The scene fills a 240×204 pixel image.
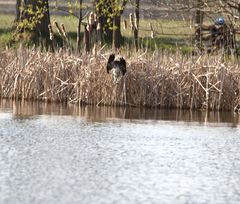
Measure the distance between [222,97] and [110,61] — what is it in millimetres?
2679

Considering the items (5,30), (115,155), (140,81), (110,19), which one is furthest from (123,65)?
(5,30)

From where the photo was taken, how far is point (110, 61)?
23.4 metres

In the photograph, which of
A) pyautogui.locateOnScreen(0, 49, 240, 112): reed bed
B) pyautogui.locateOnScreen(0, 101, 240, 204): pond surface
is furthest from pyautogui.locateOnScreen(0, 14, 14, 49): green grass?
pyautogui.locateOnScreen(0, 101, 240, 204): pond surface

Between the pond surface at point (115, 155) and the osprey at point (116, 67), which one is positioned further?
the osprey at point (116, 67)

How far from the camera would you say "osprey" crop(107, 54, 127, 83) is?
2301 cm

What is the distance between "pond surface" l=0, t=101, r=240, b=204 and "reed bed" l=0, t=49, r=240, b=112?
576 millimetres

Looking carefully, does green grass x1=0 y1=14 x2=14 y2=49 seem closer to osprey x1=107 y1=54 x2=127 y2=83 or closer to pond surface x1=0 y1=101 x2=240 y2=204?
osprey x1=107 y1=54 x2=127 y2=83

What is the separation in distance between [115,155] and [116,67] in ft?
22.6

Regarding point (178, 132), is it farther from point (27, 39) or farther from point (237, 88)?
point (27, 39)

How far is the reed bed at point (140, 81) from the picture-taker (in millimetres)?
23656

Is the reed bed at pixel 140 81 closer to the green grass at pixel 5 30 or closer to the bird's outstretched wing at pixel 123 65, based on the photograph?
the bird's outstretched wing at pixel 123 65

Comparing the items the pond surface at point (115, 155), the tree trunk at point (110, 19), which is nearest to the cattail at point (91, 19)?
the tree trunk at point (110, 19)

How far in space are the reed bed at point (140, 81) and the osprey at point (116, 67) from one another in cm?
13

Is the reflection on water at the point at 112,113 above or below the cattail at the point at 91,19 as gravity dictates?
below
